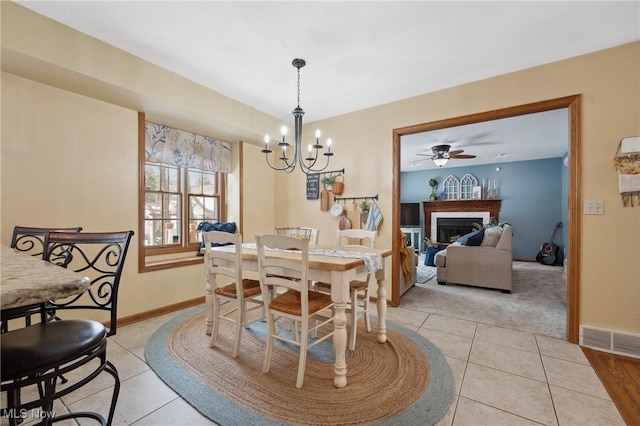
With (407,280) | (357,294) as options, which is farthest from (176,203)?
(407,280)

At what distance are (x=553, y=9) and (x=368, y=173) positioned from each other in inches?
83.1

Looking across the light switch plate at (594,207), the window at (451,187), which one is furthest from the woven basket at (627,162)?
the window at (451,187)

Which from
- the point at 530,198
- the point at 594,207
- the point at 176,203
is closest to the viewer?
the point at 594,207

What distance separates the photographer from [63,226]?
7.93ft

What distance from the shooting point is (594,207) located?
234cm

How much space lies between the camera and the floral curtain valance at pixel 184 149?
3203 millimetres

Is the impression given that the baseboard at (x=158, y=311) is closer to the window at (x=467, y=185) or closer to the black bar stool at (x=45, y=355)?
the black bar stool at (x=45, y=355)

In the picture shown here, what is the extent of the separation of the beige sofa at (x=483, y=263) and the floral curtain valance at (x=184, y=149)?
3.65 metres

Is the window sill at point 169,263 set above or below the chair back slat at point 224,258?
below

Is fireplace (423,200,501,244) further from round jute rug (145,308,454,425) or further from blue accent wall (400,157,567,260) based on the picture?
round jute rug (145,308,454,425)

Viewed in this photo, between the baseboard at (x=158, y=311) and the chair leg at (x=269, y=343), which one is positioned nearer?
the chair leg at (x=269, y=343)

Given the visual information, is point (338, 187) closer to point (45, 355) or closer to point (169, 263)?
point (169, 263)

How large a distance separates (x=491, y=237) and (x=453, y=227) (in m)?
3.43

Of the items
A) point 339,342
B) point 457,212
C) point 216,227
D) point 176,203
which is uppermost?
point 176,203
